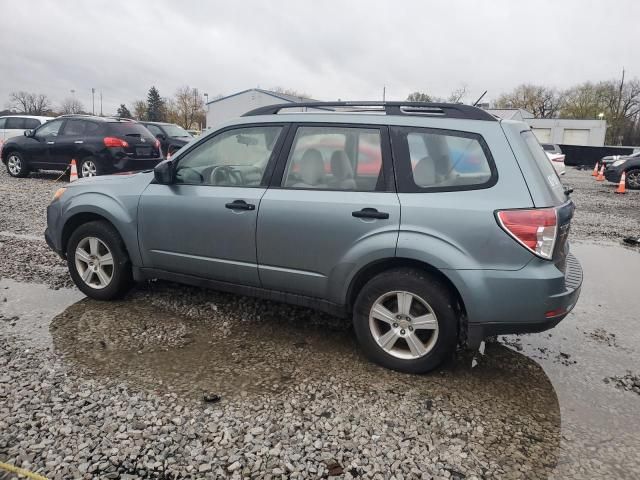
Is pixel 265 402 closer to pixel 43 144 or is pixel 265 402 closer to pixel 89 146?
pixel 89 146

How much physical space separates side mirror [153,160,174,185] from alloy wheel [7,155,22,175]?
1108 cm

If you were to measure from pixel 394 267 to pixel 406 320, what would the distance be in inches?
14.4

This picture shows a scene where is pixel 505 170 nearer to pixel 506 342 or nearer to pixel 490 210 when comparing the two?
pixel 490 210

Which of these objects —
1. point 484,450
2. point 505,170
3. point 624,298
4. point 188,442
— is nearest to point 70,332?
point 188,442

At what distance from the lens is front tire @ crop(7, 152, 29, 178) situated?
1271cm

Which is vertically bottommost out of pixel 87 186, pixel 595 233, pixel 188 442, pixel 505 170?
pixel 188 442

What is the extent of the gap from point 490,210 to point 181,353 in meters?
2.37

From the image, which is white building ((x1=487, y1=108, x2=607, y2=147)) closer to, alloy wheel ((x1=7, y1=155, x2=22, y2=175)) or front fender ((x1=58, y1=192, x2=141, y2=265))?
alloy wheel ((x1=7, y1=155, x2=22, y2=175))

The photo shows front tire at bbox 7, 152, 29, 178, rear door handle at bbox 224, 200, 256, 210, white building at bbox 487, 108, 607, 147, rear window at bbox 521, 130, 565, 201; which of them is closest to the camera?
rear window at bbox 521, 130, 565, 201

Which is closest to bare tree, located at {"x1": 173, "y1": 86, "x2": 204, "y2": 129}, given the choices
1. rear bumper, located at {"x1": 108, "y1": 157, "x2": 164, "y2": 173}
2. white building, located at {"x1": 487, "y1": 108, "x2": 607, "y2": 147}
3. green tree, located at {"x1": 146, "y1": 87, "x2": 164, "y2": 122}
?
green tree, located at {"x1": 146, "y1": 87, "x2": 164, "y2": 122}

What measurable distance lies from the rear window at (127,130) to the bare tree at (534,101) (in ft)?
245

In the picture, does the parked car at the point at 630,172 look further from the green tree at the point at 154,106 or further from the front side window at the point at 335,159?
the green tree at the point at 154,106

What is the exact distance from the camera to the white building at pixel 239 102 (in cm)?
5562

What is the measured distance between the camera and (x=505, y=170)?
9.98 ft
